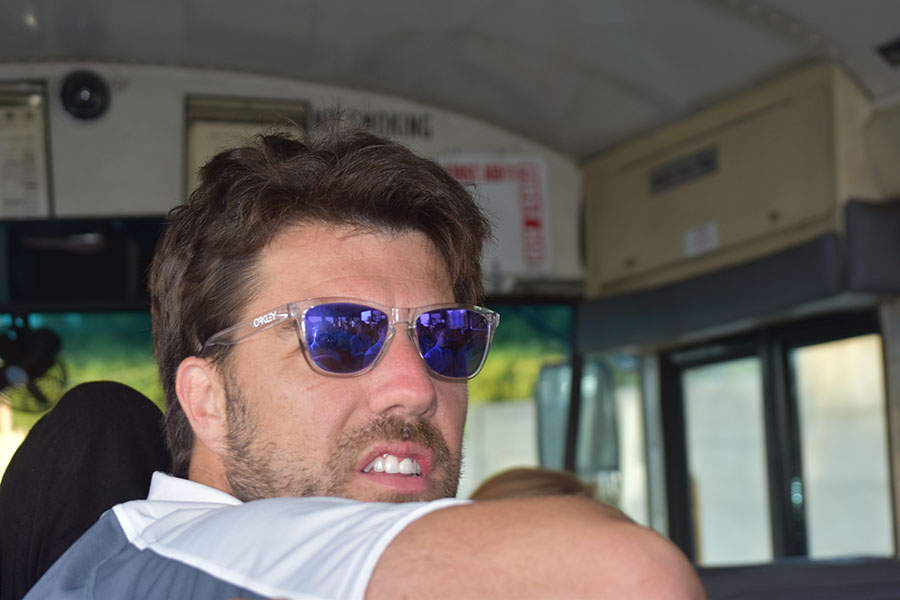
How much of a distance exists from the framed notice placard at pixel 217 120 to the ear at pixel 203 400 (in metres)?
3.00

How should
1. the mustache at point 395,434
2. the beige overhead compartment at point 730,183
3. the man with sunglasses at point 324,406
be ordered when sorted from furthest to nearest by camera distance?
the beige overhead compartment at point 730,183 < the mustache at point 395,434 < the man with sunglasses at point 324,406

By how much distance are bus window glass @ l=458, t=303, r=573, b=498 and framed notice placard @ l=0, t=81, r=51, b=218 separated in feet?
6.07

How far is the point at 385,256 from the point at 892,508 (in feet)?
9.46

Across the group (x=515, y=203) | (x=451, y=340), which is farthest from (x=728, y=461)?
(x=451, y=340)

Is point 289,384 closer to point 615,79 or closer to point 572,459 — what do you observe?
point 615,79

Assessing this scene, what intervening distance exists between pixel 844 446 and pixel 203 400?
3250 millimetres

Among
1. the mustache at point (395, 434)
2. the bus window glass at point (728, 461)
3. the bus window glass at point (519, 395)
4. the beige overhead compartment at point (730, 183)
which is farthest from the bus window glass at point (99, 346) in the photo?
the mustache at point (395, 434)

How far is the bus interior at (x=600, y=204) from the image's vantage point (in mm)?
3734

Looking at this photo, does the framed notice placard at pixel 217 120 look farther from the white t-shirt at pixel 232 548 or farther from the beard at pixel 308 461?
the white t-shirt at pixel 232 548

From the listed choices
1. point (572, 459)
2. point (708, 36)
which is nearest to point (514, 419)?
point (572, 459)

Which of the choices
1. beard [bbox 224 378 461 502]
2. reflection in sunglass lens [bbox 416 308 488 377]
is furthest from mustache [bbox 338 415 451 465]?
reflection in sunglass lens [bbox 416 308 488 377]

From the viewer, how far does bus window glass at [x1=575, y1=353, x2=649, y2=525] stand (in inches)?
187

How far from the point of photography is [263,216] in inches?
54.2

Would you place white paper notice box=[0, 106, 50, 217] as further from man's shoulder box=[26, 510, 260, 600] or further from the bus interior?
man's shoulder box=[26, 510, 260, 600]
